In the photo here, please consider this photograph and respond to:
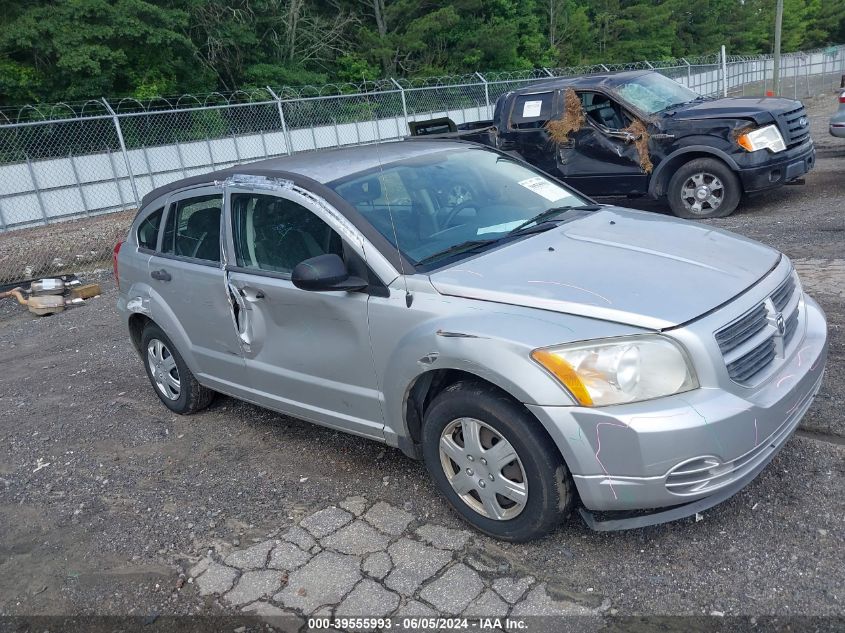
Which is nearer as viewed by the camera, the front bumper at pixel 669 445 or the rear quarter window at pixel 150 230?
the front bumper at pixel 669 445

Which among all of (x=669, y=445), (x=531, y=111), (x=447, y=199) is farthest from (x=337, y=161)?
(x=531, y=111)

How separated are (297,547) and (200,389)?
191 centimetres

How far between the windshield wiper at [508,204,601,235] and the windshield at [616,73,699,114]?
5.43m

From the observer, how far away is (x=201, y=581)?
3385 mm

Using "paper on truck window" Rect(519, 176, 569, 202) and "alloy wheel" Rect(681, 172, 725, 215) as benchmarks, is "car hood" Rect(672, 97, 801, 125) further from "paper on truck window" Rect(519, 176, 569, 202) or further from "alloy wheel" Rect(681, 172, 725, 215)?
"paper on truck window" Rect(519, 176, 569, 202)

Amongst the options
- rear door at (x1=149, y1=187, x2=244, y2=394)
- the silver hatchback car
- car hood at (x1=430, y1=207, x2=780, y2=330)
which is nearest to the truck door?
the silver hatchback car

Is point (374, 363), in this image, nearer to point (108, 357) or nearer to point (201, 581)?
point (201, 581)

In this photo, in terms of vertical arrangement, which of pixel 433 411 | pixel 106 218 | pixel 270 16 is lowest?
pixel 106 218

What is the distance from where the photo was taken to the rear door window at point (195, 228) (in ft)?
14.7

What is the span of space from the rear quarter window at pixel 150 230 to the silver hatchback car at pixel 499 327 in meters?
0.32

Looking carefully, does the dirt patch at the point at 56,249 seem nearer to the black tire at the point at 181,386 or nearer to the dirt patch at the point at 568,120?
the black tire at the point at 181,386

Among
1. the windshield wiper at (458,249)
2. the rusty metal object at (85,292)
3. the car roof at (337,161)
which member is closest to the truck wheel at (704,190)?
the car roof at (337,161)

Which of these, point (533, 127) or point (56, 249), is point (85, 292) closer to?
point (56, 249)

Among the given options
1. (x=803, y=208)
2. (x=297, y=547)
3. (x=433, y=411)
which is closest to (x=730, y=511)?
(x=433, y=411)
